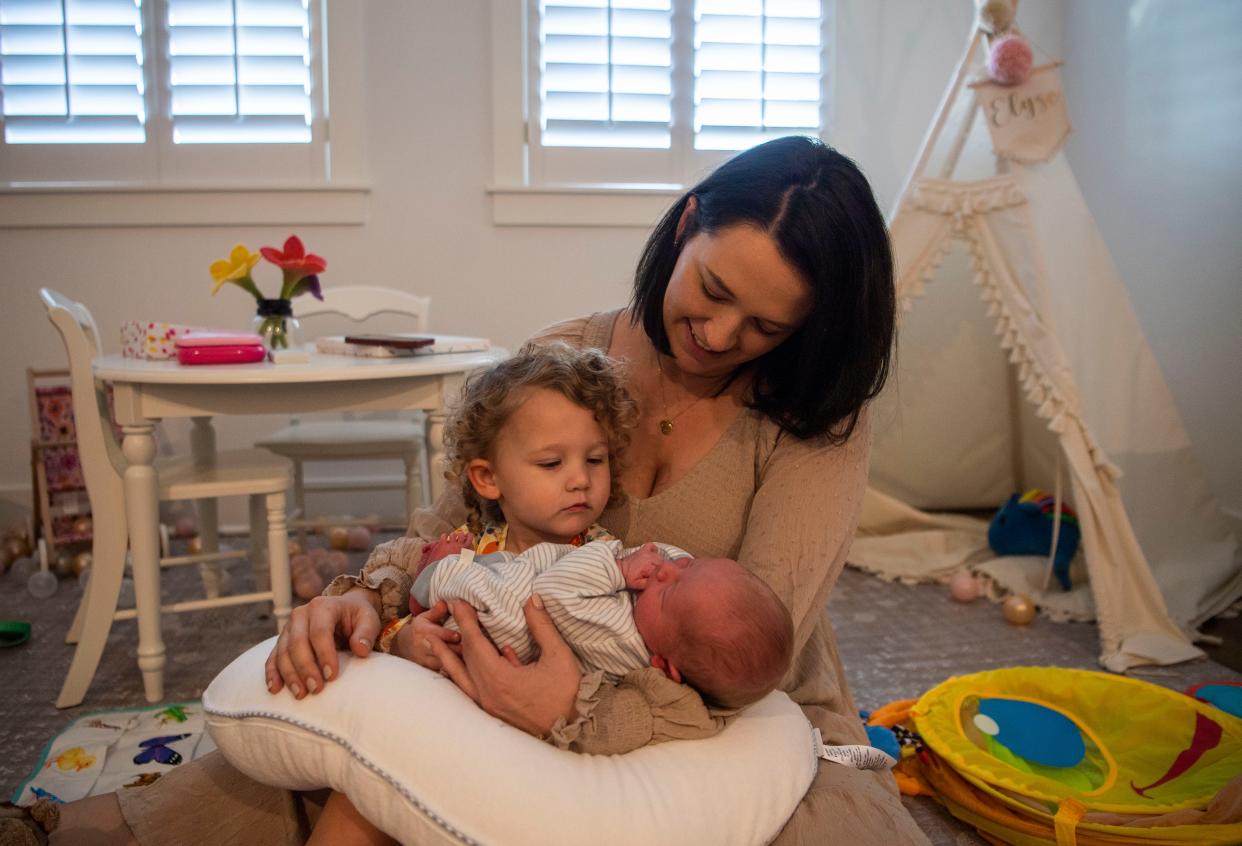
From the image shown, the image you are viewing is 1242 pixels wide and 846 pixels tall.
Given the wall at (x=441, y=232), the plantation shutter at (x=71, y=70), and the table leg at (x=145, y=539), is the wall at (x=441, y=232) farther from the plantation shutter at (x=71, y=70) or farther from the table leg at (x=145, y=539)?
the table leg at (x=145, y=539)

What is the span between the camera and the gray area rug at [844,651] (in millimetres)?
2275

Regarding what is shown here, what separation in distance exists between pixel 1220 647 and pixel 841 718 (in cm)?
176

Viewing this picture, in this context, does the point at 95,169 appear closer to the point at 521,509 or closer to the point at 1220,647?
the point at 521,509

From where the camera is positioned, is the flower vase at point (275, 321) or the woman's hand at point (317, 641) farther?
the flower vase at point (275, 321)

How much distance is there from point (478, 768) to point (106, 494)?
1.77 meters

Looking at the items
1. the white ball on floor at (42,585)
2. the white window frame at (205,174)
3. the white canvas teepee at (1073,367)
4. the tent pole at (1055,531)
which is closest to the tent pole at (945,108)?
the white canvas teepee at (1073,367)

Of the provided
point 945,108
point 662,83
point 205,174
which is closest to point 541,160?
point 662,83

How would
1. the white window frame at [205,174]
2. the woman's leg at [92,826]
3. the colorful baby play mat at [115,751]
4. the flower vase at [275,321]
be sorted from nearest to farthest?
the woman's leg at [92,826], the colorful baby play mat at [115,751], the flower vase at [275,321], the white window frame at [205,174]

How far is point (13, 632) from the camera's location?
2637 mm

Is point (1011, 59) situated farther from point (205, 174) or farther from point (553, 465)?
point (205, 174)

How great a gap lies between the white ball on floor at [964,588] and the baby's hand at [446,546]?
206 cm

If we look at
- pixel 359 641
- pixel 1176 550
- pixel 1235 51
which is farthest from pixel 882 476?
pixel 359 641

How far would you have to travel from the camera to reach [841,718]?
1.37 metres

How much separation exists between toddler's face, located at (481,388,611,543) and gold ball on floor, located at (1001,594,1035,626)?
186 centimetres
